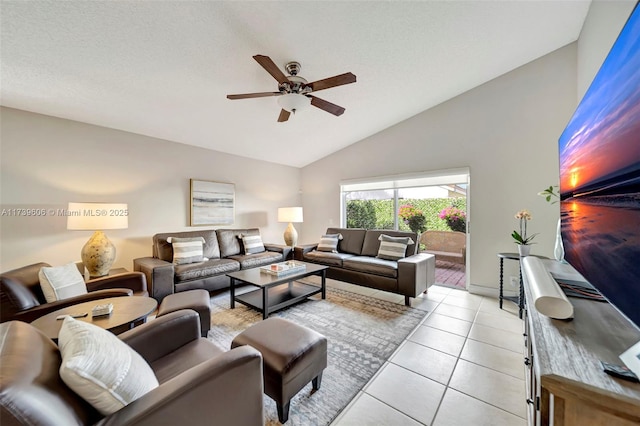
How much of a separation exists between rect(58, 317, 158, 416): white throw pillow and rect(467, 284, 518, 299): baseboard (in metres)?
3.93

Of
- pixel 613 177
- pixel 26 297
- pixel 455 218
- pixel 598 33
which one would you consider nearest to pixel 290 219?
pixel 455 218

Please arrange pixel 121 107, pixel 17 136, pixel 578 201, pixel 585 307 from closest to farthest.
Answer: pixel 585 307
pixel 578 201
pixel 17 136
pixel 121 107

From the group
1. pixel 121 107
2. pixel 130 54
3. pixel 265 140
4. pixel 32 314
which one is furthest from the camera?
pixel 265 140

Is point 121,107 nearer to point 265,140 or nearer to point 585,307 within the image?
point 265,140

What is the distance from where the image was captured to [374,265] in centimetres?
339

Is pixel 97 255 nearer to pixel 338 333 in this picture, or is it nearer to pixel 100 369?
pixel 100 369

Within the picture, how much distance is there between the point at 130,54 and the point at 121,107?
1.04 meters

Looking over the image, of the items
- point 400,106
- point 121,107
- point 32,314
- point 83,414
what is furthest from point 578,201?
point 121,107

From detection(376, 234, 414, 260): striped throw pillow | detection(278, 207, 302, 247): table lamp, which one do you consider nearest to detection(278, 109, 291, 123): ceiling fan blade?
detection(278, 207, 302, 247): table lamp

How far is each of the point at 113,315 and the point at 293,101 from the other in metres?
2.27

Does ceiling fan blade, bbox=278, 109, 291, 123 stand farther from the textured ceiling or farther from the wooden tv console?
the wooden tv console

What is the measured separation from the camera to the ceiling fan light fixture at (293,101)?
7.41ft

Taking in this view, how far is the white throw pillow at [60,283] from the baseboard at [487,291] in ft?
15.2

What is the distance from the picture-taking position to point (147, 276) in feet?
9.31
